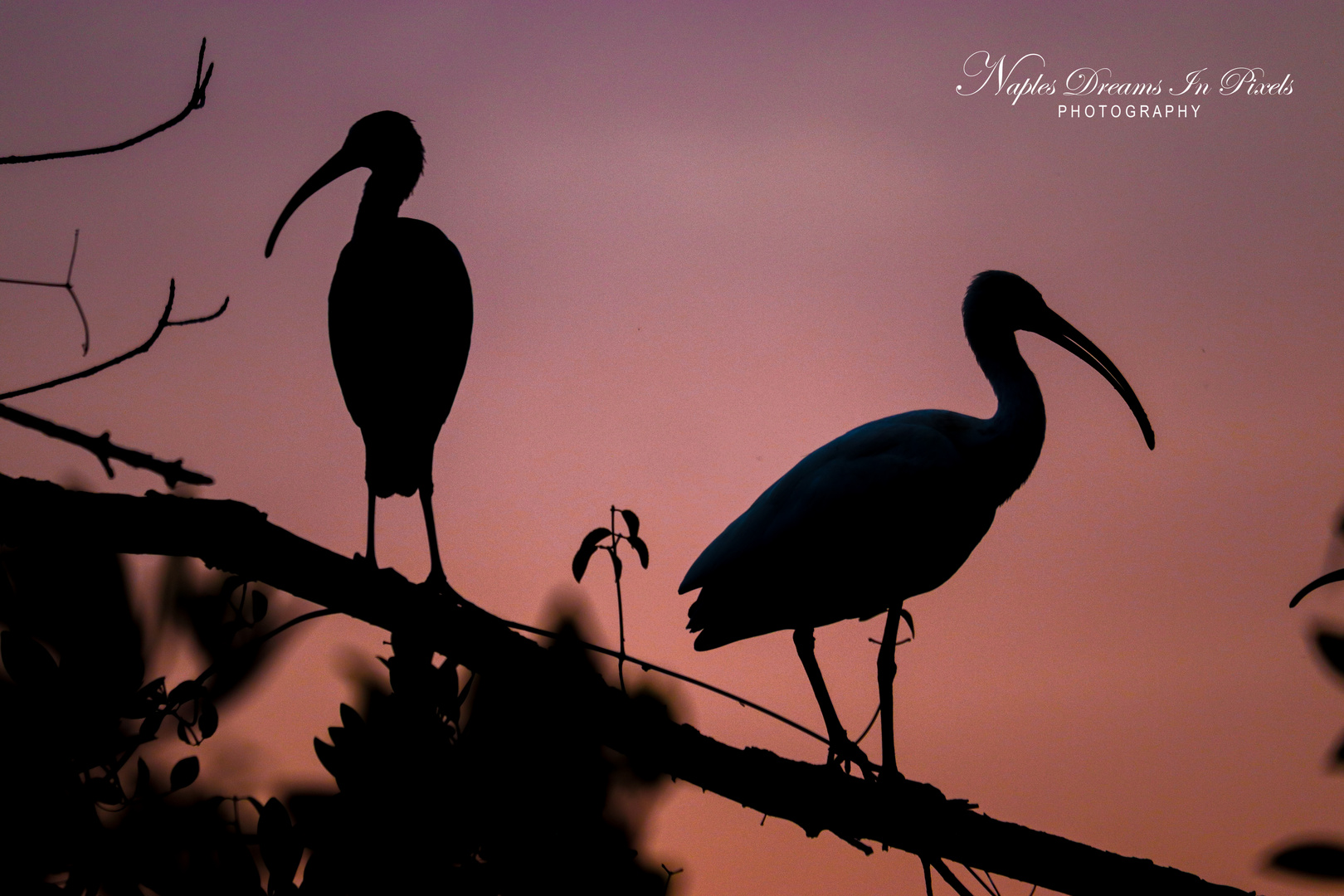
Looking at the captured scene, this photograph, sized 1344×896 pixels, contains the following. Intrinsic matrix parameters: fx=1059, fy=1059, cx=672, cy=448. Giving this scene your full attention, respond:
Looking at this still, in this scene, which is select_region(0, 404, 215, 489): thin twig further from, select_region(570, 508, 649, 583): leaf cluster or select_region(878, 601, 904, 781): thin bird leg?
select_region(878, 601, 904, 781): thin bird leg

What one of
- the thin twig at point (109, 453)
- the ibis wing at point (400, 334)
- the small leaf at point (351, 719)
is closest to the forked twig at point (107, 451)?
the thin twig at point (109, 453)

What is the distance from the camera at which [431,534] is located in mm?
4594

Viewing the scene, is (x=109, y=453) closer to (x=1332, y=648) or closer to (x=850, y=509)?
(x=1332, y=648)

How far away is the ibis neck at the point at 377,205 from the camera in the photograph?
15.5 ft

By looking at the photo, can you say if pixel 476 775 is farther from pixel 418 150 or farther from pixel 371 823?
pixel 418 150

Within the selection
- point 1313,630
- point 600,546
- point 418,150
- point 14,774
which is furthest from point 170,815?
point 418,150

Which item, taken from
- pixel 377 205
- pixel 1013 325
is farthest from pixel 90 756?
pixel 1013 325

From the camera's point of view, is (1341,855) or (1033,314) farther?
(1033,314)

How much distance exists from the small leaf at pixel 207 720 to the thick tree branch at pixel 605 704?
563mm

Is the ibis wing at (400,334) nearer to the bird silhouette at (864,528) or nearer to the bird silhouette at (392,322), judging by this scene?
the bird silhouette at (392,322)

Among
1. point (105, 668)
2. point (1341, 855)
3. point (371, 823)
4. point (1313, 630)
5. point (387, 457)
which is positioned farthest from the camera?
point (387, 457)

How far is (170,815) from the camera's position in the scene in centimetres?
237

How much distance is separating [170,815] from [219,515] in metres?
0.74

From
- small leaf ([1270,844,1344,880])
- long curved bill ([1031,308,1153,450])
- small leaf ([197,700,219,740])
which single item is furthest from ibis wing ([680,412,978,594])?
small leaf ([1270,844,1344,880])
